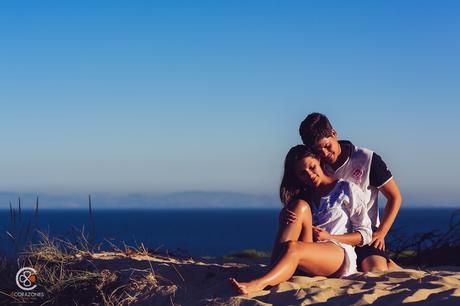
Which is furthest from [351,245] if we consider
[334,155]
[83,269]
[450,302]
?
[83,269]

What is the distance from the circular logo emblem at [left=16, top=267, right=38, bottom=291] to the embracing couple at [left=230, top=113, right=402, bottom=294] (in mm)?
2618

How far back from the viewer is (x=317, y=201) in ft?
23.9

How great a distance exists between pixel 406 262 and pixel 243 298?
5321 mm

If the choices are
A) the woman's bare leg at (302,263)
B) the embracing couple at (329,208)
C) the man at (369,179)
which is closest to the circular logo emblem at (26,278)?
the woman's bare leg at (302,263)

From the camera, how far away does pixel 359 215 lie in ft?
23.0

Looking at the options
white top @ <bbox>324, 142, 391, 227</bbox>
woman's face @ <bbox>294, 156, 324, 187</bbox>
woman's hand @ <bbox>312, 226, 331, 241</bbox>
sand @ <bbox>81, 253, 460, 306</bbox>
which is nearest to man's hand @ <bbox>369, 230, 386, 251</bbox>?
white top @ <bbox>324, 142, 391, 227</bbox>

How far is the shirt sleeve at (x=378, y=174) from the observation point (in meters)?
7.21

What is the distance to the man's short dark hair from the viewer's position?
277 inches

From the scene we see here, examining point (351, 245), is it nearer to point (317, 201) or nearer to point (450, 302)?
point (317, 201)

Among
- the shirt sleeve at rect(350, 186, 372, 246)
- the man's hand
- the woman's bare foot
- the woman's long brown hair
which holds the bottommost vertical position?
the woman's bare foot

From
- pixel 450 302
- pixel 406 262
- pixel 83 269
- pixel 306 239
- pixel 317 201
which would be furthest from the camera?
pixel 406 262

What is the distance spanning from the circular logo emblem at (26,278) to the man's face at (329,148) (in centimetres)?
315

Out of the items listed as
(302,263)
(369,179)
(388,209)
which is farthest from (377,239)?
(302,263)

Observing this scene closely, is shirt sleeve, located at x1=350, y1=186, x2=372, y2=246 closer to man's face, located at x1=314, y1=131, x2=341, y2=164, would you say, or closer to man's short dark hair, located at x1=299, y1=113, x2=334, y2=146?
man's face, located at x1=314, y1=131, x2=341, y2=164
